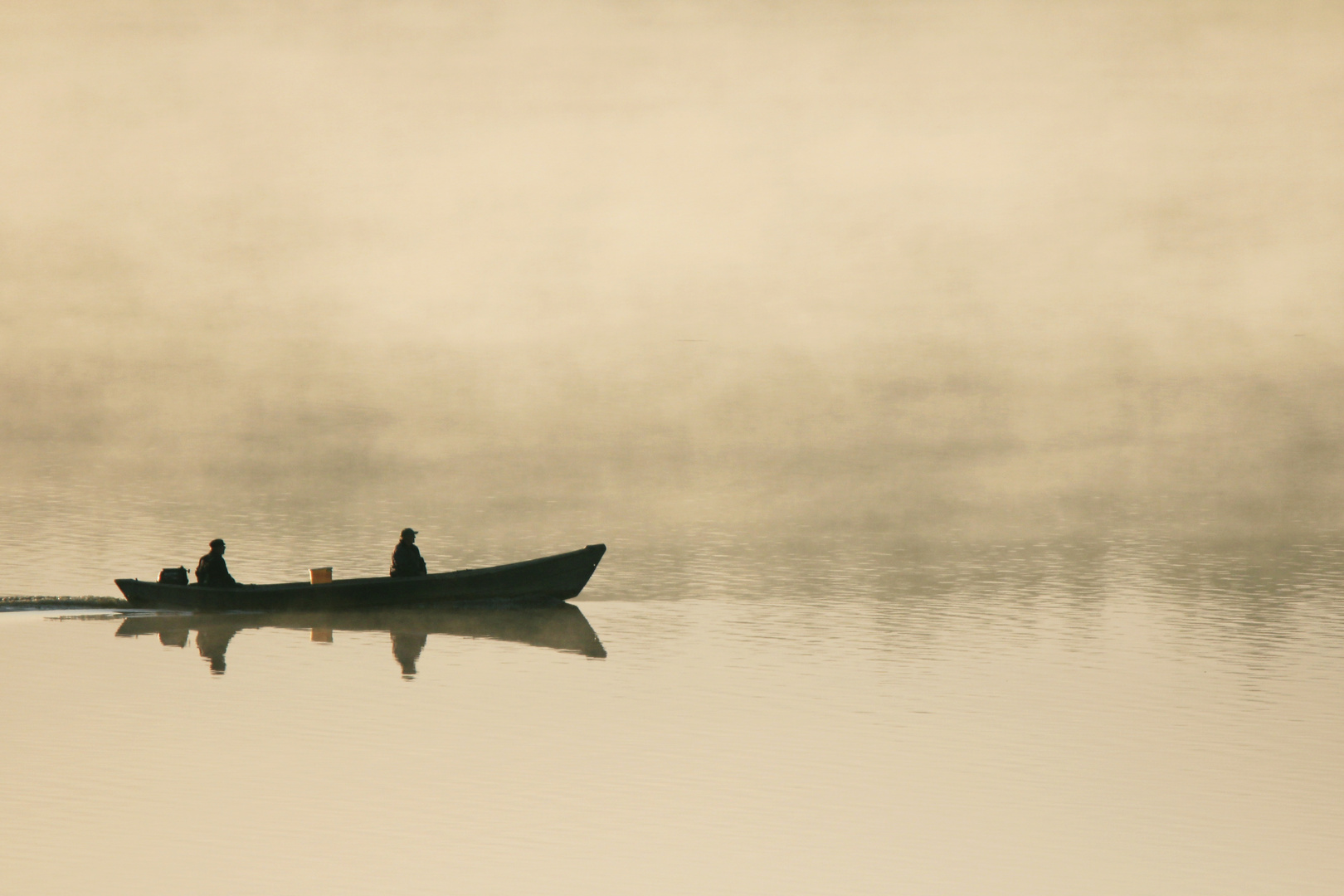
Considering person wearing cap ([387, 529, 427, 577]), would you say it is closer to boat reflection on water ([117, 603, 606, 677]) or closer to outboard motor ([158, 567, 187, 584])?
boat reflection on water ([117, 603, 606, 677])

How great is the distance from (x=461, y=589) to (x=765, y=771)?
12212 millimetres

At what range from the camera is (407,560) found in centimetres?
2980

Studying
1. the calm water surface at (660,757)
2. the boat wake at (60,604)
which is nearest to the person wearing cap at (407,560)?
the calm water surface at (660,757)

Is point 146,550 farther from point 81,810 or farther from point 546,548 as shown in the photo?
point 81,810

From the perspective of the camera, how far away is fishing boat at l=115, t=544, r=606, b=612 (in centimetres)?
2859

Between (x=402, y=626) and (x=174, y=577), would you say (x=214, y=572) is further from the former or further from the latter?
(x=402, y=626)

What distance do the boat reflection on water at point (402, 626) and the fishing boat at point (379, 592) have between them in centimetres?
40

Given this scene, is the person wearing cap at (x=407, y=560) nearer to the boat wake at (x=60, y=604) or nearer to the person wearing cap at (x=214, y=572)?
the person wearing cap at (x=214, y=572)

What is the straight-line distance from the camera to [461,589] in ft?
97.3

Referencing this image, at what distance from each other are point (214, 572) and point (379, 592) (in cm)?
292

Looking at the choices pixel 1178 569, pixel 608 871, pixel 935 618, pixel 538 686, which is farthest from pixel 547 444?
pixel 608 871

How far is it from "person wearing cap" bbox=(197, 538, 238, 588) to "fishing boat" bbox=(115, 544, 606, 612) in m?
0.19

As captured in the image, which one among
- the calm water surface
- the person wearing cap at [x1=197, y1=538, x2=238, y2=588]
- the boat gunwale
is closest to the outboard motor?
the boat gunwale

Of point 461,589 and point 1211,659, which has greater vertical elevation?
point 461,589
